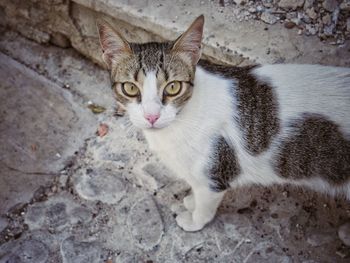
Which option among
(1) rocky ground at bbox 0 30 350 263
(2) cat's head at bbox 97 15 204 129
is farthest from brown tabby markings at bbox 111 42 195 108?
(1) rocky ground at bbox 0 30 350 263

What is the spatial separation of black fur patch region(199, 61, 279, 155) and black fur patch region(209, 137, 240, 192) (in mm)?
90

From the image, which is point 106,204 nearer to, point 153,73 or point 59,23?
point 153,73

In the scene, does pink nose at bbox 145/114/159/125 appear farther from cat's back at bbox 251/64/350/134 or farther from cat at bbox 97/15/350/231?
cat's back at bbox 251/64/350/134

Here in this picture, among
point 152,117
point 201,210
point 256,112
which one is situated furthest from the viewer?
point 201,210

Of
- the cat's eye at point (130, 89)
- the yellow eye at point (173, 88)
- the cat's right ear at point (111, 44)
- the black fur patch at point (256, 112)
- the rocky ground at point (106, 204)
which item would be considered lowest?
the rocky ground at point (106, 204)

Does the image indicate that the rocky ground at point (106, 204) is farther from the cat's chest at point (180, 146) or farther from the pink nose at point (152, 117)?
the pink nose at point (152, 117)

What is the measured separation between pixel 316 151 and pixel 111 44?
0.95 m

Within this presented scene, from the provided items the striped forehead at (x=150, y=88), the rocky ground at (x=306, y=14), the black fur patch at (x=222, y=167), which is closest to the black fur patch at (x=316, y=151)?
the black fur patch at (x=222, y=167)

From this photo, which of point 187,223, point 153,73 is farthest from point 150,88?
point 187,223

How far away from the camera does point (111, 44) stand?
1947mm

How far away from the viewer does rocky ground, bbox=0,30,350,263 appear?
7.63ft

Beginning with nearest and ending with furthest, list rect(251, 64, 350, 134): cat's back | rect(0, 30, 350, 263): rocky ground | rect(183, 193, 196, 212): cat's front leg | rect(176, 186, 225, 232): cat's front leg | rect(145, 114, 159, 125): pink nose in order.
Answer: rect(145, 114, 159, 125): pink nose < rect(251, 64, 350, 134): cat's back < rect(176, 186, 225, 232): cat's front leg < rect(0, 30, 350, 263): rocky ground < rect(183, 193, 196, 212): cat's front leg

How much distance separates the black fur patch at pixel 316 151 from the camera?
1968mm

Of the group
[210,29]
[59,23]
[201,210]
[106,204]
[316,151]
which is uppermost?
[210,29]
